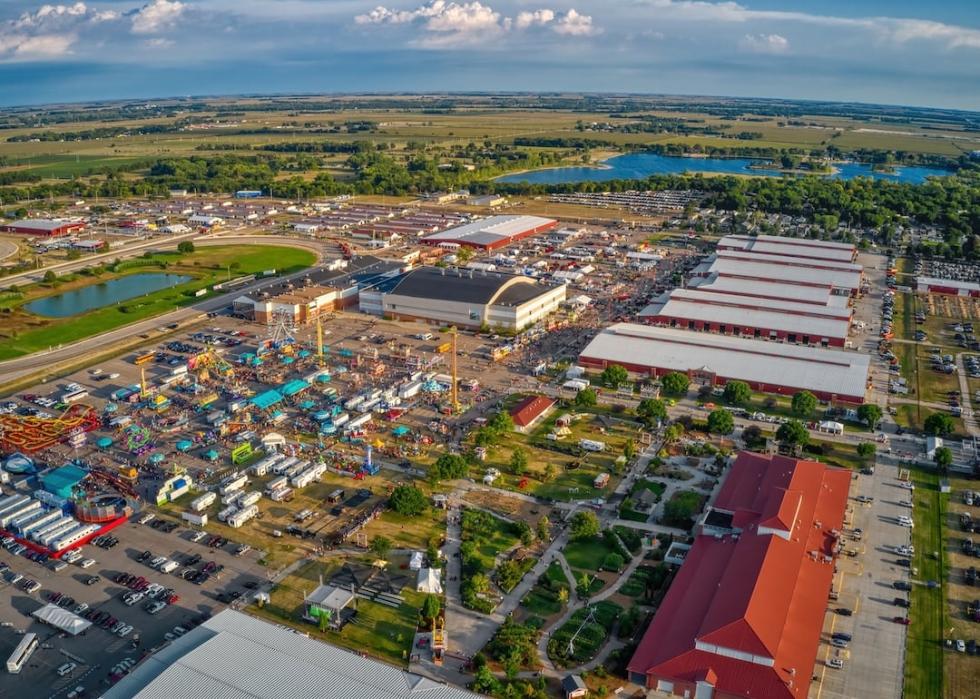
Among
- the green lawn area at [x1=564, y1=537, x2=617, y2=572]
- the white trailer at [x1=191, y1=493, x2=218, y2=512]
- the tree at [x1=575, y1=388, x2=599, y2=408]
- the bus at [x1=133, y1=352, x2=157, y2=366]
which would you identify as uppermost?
the tree at [x1=575, y1=388, x2=599, y2=408]

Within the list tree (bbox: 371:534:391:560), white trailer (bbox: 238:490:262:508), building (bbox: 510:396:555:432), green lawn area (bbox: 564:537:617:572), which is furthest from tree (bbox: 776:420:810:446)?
white trailer (bbox: 238:490:262:508)

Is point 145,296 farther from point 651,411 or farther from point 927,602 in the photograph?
point 927,602

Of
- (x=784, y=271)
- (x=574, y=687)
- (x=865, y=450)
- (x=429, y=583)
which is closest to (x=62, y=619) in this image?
(x=429, y=583)

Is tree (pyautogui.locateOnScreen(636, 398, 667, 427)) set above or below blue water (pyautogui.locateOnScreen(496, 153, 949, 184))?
below

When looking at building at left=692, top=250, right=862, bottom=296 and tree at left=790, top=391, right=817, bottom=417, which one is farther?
building at left=692, top=250, right=862, bottom=296

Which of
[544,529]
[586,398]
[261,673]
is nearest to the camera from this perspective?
[261,673]

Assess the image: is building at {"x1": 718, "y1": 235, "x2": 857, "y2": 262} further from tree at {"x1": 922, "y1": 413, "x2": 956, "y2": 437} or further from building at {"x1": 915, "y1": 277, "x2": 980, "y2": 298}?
tree at {"x1": 922, "y1": 413, "x2": 956, "y2": 437}

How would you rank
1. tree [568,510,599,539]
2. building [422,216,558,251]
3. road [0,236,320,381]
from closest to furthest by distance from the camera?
tree [568,510,599,539] < road [0,236,320,381] < building [422,216,558,251]
